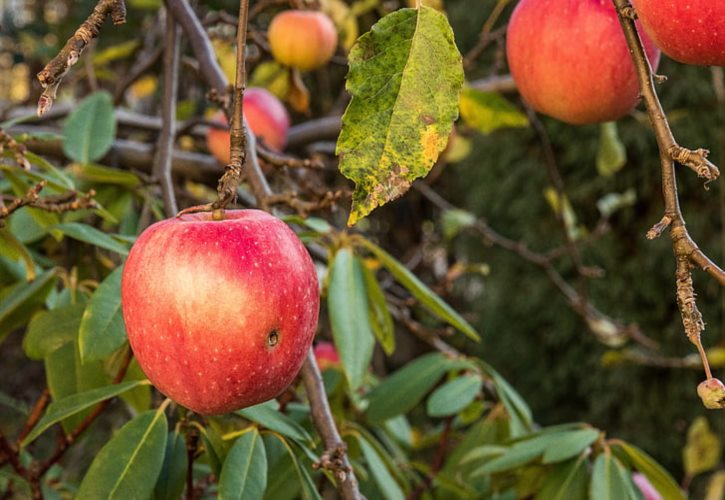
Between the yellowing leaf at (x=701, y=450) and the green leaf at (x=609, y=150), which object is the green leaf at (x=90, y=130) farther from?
the yellowing leaf at (x=701, y=450)

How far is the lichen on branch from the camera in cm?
42

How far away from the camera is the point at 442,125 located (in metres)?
0.47

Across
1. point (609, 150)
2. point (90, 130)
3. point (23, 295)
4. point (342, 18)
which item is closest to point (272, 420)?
point (23, 295)

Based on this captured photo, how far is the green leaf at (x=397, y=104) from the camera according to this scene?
46 centimetres

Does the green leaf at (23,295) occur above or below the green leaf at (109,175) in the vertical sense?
below

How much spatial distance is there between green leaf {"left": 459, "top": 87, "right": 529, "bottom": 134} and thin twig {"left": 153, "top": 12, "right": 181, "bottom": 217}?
49 cm

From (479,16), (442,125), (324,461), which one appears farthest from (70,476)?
(479,16)

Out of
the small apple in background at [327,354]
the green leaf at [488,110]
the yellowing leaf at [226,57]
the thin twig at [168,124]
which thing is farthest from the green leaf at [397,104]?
the yellowing leaf at [226,57]

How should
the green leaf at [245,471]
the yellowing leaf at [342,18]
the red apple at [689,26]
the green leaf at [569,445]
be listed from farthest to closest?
the yellowing leaf at [342,18], the green leaf at [569,445], the green leaf at [245,471], the red apple at [689,26]

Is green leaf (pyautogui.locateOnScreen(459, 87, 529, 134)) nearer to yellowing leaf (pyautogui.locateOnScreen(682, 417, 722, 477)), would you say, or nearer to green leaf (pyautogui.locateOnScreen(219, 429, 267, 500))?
yellowing leaf (pyautogui.locateOnScreen(682, 417, 722, 477))

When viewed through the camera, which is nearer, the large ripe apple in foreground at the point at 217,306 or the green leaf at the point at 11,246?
the large ripe apple in foreground at the point at 217,306

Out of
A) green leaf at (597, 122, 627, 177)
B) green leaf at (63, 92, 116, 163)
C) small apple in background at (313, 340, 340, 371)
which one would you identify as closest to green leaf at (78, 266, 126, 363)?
green leaf at (63, 92, 116, 163)

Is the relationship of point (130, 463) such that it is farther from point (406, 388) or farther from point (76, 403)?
point (406, 388)

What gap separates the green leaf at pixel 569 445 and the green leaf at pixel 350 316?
203 mm
